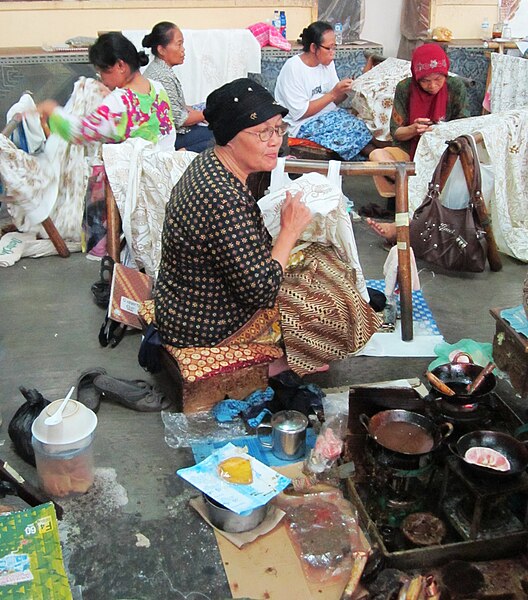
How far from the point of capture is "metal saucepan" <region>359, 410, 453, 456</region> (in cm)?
245

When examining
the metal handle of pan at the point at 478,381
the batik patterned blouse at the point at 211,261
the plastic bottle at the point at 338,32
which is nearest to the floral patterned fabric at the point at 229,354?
the batik patterned blouse at the point at 211,261

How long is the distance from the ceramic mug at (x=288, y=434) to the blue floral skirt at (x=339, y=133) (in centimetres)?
338

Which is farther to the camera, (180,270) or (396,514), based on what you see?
(180,270)

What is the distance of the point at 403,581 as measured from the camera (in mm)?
2180

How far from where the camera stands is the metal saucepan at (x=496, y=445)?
2380 mm

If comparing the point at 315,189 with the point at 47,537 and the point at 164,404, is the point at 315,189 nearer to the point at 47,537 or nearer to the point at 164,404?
the point at 164,404

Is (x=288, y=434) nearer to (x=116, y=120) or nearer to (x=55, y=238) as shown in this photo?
(x=116, y=120)

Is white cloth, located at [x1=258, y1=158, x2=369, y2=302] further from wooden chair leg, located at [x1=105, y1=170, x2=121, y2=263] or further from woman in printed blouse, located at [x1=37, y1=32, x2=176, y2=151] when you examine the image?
woman in printed blouse, located at [x1=37, y1=32, x2=176, y2=151]

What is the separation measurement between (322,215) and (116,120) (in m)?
1.79

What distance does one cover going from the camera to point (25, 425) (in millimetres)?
2760

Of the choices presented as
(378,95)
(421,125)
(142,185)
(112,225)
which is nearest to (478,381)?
(142,185)

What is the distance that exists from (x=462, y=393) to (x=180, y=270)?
1267 millimetres

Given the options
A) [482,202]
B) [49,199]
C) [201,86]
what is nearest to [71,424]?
[49,199]

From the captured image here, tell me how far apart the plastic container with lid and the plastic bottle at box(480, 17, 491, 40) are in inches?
271
